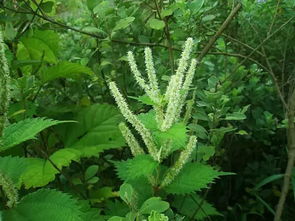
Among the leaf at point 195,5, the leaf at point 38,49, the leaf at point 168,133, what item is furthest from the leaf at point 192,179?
the leaf at point 38,49

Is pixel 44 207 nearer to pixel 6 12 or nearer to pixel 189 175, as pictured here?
pixel 189 175

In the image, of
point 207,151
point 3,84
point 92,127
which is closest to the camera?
point 3,84

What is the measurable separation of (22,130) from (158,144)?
1.13 feet

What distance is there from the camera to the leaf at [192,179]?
1.17 m

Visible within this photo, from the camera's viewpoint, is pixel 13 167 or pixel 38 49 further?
pixel 38 49

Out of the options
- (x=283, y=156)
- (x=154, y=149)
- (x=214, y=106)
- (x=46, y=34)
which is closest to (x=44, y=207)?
(x=154, y=149)

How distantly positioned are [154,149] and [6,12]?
1081mm

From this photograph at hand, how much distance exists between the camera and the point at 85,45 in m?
2.04

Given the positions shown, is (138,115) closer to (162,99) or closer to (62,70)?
(162,99)

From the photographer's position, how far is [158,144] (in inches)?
44.4

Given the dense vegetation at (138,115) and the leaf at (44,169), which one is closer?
the dense vegetation at (138,115)

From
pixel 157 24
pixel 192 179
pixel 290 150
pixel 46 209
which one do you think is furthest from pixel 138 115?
pixel 290 150

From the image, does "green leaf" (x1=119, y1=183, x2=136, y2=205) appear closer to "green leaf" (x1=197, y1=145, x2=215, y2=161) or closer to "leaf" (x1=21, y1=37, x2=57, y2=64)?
"green leaf" (x1=197, y1=145, x2=215, y2=161)

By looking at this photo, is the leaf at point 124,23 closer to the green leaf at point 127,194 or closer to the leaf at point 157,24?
the leaf at point 157,24
